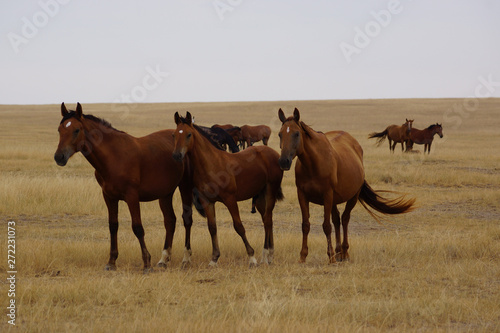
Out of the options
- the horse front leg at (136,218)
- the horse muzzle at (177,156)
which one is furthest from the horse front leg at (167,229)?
the horse muzzle at (177,156)

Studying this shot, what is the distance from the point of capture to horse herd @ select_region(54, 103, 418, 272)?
7.71 metres

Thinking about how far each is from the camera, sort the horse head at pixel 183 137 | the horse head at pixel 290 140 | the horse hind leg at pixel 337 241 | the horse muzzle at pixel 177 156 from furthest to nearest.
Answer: the horse hind leg at pixel 337 241
the horse head at pixel 290 140
the horse head at pixel 183 137
the horse muzzle at pixel 177 156

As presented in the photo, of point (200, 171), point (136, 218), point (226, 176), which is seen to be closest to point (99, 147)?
point (136, 218)

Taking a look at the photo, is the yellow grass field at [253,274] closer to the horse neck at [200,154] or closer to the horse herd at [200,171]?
the horse herd at [200,171]

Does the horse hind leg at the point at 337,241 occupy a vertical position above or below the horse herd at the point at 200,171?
below

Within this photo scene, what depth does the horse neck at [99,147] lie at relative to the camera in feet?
25.2

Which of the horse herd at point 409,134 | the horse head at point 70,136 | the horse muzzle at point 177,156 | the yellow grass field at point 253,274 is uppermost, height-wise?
the horse head at point 70,136

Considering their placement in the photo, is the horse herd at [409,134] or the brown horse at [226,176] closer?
the brown horse at [226,176]

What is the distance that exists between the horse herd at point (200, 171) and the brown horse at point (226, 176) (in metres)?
0.01

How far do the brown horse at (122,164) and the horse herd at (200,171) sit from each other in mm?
12

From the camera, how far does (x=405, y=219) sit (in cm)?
1230

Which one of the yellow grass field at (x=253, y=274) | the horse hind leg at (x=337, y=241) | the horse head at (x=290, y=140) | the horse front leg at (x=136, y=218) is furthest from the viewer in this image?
the horse hind leg at (x=337, y=241)

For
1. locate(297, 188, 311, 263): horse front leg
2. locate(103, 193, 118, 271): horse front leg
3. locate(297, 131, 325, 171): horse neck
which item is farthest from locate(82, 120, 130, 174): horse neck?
locate(297, 188, 311, 263): horse front leg

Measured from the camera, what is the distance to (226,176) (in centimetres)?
806
